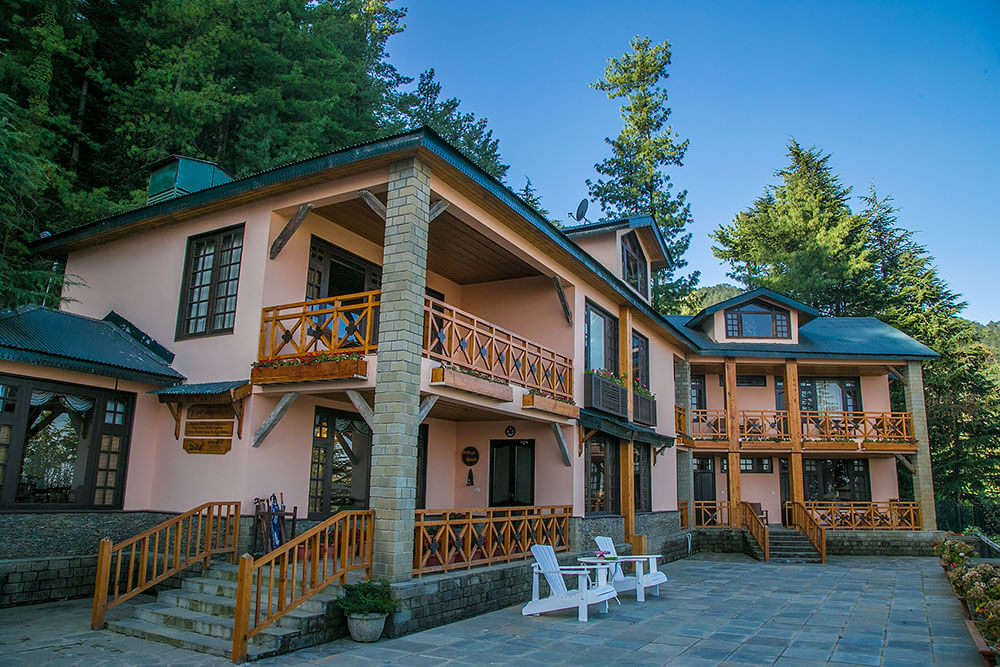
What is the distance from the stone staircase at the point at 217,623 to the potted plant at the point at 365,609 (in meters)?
0.22

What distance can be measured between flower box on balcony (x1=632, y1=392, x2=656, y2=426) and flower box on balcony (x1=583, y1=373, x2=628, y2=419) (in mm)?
878

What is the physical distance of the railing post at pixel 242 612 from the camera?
7.00 metres

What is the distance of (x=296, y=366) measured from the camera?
981 centimetres

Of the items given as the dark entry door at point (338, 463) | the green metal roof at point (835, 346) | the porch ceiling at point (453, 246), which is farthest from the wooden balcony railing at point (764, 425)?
the dark entry door at point (338, 463)

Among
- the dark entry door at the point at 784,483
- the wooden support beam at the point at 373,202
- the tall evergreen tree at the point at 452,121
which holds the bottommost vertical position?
the dark entry door at the point at 784,483

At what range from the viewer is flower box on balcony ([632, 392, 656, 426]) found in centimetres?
1725

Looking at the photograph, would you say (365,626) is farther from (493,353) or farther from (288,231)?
(288,231)

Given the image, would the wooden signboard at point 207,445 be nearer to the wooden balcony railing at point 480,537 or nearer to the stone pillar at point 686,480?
the wooden balcony railing at point 480,537

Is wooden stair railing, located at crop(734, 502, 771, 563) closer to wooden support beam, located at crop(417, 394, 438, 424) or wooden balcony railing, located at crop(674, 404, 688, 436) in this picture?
wooden balcony railing, located at crop(674, 404, 688, 436)

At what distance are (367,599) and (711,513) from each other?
17.6 m

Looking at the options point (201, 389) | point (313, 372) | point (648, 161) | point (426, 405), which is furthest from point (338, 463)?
point (648, 161)

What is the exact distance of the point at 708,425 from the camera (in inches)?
944

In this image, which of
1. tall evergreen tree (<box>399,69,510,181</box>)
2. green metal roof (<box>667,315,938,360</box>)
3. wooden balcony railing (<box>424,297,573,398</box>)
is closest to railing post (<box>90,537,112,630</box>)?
wooden balcony railing (<box>424,297,573,398</box>)

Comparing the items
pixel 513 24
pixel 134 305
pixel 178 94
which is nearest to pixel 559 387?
pixel 134 305
